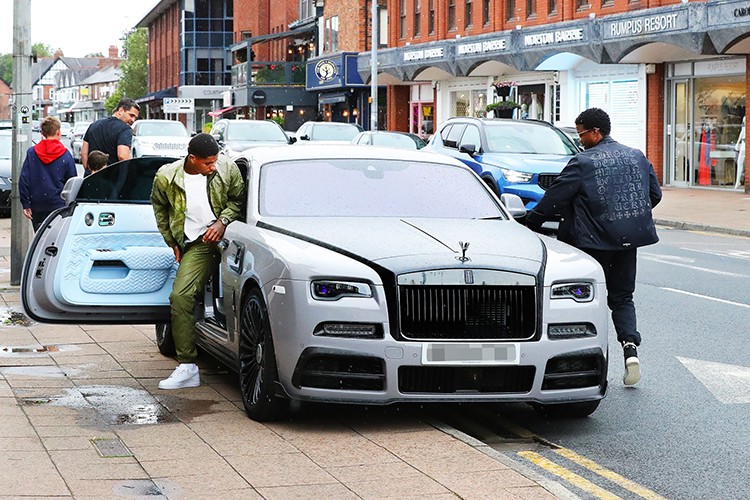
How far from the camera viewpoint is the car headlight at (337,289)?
706cm

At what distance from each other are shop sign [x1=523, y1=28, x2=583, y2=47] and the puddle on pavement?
2581 cm

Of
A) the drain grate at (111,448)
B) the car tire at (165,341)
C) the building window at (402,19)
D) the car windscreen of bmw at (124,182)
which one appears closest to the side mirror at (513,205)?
the car windscreen of bmw at (124,182)

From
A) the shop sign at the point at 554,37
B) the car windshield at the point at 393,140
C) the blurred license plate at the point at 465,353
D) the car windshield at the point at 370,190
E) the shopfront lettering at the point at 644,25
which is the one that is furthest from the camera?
the shop sign at the point at 554,37

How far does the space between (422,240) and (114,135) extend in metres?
6.92

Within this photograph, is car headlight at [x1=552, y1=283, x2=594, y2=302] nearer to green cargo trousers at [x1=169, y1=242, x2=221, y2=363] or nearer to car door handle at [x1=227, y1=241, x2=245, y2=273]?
car door handle at [x1=227, y1=241, x2=245, y2=273]

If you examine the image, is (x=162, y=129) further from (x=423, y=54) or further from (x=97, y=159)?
(x=97, y=159)

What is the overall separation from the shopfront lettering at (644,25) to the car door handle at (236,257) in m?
23.5

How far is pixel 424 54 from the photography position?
47125mm

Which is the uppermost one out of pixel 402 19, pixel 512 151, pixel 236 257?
pixel 402 19

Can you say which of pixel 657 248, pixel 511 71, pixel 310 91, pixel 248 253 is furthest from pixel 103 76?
pixel 248 253

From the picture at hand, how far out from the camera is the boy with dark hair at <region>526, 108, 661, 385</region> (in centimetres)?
858

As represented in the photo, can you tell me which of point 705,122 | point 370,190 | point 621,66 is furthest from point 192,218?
point 621,66

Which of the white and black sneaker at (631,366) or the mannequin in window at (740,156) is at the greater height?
the mannequin in window at (740,156)

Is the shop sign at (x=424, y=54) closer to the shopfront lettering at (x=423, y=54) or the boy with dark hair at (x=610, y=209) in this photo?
the shopfront lettering at (x=423, y=54)
